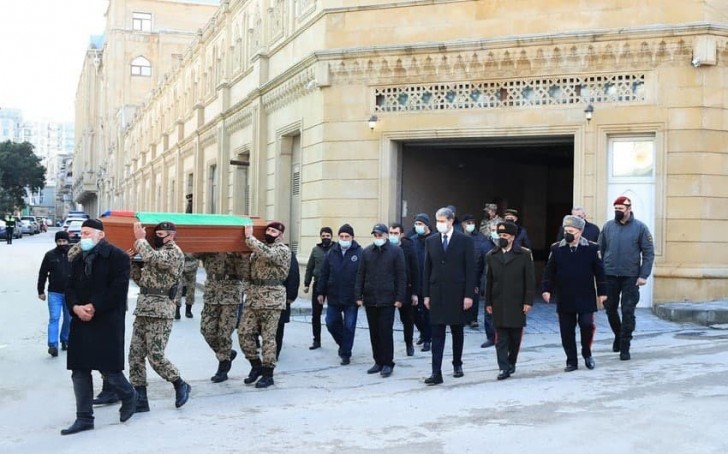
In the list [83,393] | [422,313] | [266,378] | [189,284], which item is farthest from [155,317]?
[189,284]

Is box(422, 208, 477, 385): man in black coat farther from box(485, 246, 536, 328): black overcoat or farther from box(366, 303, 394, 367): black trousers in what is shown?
box(366, 303, 394, 367): black trousers

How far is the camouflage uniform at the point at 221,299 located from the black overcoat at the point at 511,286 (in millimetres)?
2707

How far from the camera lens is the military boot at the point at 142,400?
24.3ft

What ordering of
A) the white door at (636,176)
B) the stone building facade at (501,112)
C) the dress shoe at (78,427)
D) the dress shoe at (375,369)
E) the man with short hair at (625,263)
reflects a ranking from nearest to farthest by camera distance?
the dress shoe at (78,427), the dress shoe at (375,369), the man with short hair at (625,263), the stone building facade at (501,112), the white door at (636,176)

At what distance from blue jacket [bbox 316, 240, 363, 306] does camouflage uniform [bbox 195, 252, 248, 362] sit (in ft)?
6.40

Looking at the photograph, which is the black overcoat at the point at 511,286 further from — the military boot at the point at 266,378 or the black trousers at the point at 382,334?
the military boot at the point at 266,378

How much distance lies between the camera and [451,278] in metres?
8.80

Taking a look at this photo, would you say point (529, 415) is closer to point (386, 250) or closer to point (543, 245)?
point (386, 250)

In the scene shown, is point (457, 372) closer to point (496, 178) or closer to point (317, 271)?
point (317, 271)

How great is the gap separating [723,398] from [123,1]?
67460 millimetres

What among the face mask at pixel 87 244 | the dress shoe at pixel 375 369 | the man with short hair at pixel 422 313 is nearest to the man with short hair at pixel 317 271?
the man with short hair at pixel 422 313

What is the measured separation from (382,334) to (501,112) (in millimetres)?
6901

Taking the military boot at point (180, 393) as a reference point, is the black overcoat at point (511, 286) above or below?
above

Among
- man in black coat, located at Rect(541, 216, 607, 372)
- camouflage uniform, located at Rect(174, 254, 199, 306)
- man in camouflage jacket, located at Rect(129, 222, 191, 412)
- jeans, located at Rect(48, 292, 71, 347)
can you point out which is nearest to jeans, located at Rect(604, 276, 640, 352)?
man in black coat, located at Rect(541, 216, 607, 372)
